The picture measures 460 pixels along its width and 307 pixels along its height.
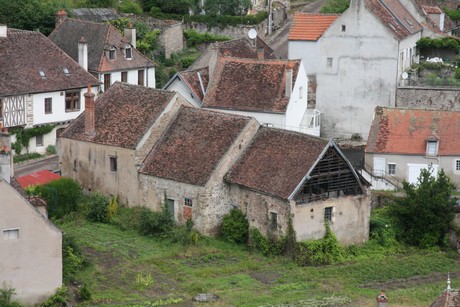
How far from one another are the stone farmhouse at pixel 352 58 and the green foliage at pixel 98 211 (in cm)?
2287

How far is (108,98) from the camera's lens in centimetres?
5981

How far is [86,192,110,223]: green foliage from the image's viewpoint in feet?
181

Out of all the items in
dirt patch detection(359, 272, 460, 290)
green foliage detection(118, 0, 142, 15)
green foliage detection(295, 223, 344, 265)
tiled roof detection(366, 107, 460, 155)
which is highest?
green foliage detection(118, 0, 142, 15)

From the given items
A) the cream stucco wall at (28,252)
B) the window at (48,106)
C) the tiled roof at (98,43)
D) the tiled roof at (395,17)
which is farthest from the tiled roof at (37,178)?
the tiled roof at (395,17)

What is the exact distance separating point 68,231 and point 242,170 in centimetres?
895

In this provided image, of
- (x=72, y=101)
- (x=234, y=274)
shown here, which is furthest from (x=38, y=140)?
(x=234, y=274)

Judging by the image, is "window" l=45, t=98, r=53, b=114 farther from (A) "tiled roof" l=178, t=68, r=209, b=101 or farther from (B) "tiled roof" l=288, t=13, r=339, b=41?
(B) "tiled roof" l=288, t=13, r=339, b=41

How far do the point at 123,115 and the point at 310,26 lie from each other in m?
20.5

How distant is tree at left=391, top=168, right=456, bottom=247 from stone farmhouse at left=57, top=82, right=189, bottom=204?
42.5 ft

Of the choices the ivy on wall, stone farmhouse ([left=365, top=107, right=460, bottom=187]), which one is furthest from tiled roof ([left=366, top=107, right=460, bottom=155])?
the ivy on wall

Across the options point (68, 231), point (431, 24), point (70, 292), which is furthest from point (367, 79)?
point (70, 292)

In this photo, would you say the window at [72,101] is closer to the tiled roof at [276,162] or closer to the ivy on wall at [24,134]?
the ivy on wall at [24,134]

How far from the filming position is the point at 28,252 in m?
43.4

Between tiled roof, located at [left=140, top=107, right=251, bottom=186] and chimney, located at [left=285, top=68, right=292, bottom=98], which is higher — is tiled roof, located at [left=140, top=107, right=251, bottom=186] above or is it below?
below
